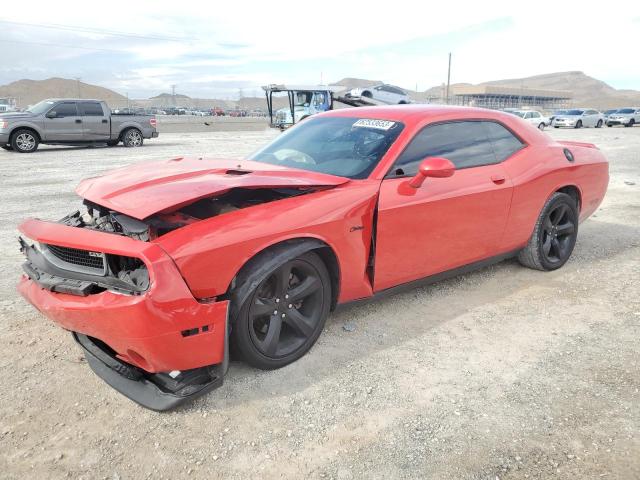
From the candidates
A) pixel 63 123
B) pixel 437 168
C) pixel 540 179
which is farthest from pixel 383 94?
pixel 437 168

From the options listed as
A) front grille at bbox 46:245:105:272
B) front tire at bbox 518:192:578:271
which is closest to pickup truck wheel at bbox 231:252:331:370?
front grille at bbox 46:245:105:272

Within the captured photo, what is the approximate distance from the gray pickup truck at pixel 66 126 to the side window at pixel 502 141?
14.4 m

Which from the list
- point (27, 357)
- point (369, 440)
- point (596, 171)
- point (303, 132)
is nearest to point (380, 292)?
point (369, 440)

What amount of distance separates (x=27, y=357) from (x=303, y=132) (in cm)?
253

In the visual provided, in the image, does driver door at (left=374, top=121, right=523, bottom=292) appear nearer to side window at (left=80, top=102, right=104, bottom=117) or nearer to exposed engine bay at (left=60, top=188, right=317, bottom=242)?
exposed engine bay at (left=60, top=188, right=317, bottom=242)

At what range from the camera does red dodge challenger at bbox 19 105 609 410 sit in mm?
2375

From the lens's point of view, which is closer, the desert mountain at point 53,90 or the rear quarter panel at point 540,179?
the rear quarter panel at point 540,179

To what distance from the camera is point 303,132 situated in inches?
161

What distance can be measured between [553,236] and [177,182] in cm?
347

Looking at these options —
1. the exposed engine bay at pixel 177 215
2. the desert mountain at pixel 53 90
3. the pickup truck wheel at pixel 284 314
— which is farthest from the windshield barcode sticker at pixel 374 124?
the desert mountain at pixel 53 90

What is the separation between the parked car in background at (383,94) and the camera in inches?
1038

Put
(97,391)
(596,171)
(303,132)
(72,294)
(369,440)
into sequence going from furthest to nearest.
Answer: (596,171)
(303,132)
(97,391)
(72,294)
(369,440)

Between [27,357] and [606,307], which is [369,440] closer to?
[27,357]

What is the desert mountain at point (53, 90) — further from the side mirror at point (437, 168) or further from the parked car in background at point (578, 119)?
the side mirror at point (437, 168)
